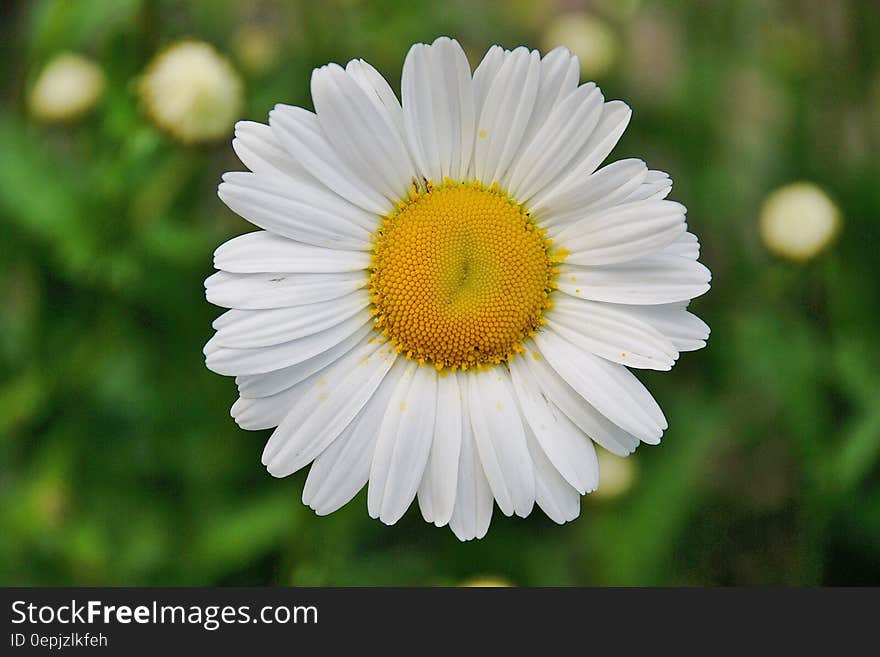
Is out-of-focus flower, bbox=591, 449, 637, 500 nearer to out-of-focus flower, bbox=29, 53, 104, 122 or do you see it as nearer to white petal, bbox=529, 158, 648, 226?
white petal, bbox=529, 158, 648, 226

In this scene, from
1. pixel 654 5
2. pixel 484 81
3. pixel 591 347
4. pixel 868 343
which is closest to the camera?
pixel 484 81

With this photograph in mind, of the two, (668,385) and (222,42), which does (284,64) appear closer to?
(222,42)

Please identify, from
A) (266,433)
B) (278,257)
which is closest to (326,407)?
(278,257)

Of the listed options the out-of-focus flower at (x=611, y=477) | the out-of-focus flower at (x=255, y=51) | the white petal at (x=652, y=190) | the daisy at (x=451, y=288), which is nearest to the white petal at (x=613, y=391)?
the daisy at (x=451, y=288)

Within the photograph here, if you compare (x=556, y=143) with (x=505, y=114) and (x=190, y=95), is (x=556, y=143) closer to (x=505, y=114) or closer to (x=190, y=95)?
(x=505, y=114)

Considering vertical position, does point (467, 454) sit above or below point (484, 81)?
below

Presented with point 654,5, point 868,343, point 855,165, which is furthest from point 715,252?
point 654,5
